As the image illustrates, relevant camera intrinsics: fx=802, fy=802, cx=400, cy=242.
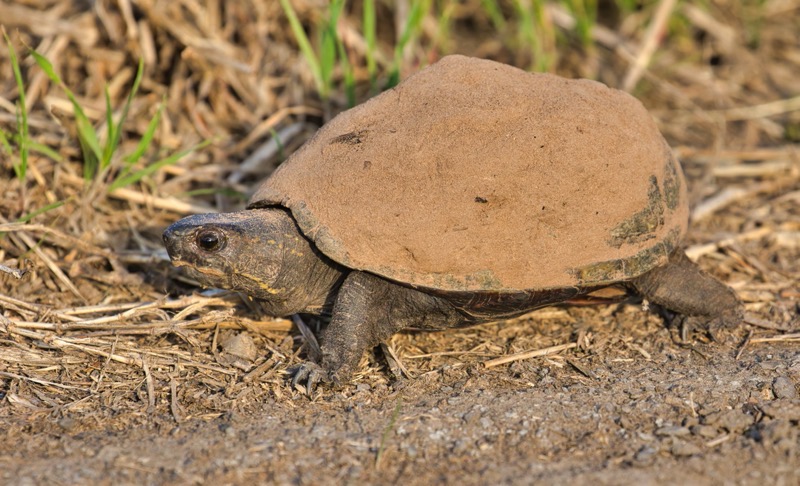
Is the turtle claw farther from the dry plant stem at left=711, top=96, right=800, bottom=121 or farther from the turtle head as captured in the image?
the dry plant stem at left=711, top=96, right=800, bottom=121

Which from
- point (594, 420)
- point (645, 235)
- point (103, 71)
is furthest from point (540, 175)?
point (103, 71)

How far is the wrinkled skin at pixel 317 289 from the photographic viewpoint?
416cm

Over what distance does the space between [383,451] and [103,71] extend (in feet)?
14.5

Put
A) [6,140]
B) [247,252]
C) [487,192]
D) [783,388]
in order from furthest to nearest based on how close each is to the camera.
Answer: [6,140]
[247,252]
[487,192]
[783,388]

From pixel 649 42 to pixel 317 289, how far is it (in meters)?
4.65

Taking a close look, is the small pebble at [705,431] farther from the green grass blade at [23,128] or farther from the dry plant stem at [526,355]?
the green grass blade at [23,128]

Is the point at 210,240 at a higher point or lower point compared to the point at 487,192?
lower

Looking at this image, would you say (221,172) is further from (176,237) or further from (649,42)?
(649,42)

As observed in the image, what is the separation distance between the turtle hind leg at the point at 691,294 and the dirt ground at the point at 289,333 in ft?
0.47

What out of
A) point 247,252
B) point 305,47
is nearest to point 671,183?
point 247,252

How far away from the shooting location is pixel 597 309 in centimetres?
502

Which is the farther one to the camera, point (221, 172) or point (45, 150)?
point (221, 172)

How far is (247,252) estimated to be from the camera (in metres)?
4.19

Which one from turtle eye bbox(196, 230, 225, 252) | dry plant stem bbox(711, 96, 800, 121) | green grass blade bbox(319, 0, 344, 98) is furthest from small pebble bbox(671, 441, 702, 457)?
dry plant stem bbox(711, 96, 800, 121)
